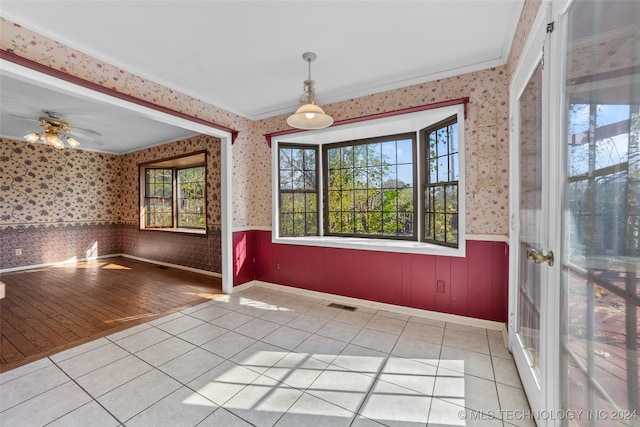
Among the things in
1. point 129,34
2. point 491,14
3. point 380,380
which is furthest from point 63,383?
point 491,14

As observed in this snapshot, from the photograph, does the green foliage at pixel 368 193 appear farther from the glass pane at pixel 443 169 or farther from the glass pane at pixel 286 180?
the glass pane at pixel 286 180

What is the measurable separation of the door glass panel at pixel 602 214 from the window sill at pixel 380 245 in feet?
5.47

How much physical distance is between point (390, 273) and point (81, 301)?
13.4 ft

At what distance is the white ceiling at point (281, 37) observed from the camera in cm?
197

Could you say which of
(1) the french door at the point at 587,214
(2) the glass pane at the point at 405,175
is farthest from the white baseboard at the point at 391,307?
(2) the glass pane at the point at 405,175

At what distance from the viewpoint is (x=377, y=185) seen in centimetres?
378

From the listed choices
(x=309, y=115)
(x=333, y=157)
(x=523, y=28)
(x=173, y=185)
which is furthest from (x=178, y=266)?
(x=523, y=28)

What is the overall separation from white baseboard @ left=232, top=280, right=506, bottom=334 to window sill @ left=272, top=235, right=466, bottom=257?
0.67 metres

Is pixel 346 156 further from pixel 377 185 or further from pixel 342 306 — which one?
pixel 342 306

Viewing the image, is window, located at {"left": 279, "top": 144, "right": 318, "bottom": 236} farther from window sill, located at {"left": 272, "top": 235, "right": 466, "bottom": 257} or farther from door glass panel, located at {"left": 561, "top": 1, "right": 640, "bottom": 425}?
door glass panel, located at {"left": 561, "top": 1, "right": 640, "bottom": 425}

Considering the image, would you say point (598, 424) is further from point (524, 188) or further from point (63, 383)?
point (63, 383)

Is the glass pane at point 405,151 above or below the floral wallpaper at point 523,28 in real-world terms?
below

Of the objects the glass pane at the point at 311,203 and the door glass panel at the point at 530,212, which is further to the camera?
the glass pane at the point at 311,203

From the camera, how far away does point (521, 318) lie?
6.53ft
